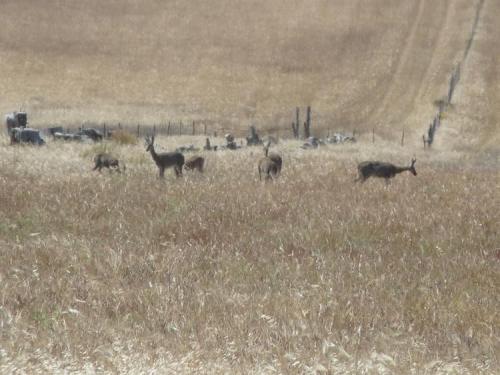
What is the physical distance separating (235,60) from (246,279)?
194ft

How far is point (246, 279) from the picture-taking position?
7660 millimetres

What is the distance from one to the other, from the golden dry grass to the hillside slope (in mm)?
37907

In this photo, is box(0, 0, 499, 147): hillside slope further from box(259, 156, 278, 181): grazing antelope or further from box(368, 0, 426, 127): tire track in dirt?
box(259, 156, 278, 181): grazing antelope

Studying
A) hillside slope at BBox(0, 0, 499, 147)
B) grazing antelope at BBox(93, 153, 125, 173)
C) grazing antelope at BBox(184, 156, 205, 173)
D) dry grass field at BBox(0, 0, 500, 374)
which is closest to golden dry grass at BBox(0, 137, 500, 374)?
dry grass field at BBox(0, 0, 500, 374)

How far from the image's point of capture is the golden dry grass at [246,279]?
17.4ft

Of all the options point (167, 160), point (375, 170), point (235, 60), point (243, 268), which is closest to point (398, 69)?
point (235, 60)

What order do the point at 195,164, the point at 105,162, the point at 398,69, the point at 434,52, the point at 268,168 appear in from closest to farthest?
the point at 268,168, the point at 105,162, the point at 195,164, the point at 398,69, the point at 434,52

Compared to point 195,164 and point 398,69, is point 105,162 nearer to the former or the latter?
point 195,164

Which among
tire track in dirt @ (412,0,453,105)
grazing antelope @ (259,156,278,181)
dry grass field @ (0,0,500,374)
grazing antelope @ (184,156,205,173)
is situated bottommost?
grazing antelope @ (184,156,205,173)

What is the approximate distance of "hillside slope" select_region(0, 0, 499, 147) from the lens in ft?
181

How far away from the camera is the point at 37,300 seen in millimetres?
6523

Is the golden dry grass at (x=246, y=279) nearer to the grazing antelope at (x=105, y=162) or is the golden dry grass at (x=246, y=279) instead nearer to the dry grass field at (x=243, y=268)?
the dry grass field at (x=243, y=268)

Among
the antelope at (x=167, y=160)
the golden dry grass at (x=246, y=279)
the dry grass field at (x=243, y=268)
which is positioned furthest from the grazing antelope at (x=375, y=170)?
the antelope at (x=167, y=160)

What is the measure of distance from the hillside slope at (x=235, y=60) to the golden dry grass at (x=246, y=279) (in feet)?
124
